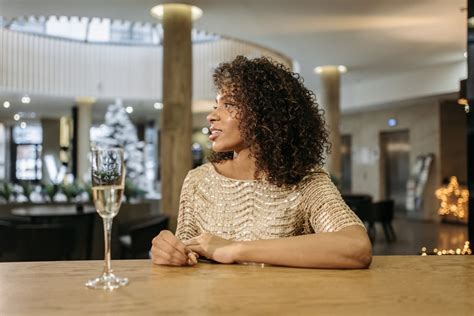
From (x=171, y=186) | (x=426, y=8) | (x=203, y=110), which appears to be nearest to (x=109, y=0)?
(x=171, y=186)

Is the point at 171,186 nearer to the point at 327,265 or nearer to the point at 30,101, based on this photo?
→ the point at 327,265

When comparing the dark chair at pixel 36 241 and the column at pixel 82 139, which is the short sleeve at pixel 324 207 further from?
the column at pixel 82 139

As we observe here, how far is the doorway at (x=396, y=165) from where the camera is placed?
14500 mm

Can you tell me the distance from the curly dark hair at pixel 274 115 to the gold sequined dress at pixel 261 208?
0.21ft

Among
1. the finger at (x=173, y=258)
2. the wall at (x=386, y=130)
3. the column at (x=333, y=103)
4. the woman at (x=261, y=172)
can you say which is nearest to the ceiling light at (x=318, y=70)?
the column at (x=333, y=103)

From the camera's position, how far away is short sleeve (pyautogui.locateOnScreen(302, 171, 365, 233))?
1512 millimetres

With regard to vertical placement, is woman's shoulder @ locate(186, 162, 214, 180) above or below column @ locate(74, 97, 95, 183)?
below

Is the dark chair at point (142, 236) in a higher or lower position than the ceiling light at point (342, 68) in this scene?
lower

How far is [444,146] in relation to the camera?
13008mm

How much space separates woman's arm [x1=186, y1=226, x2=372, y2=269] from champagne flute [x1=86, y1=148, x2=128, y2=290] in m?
0.35

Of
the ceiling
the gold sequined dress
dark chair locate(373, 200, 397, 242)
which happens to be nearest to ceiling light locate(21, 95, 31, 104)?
the ceiling

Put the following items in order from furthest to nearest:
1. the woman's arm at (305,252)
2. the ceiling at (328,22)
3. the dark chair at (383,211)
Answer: the dark chair at (383,211) → the ceiling at (328,22) → the woman's arm at (305,252)

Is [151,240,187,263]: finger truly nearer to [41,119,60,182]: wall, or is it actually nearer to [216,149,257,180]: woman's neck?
[216,149,257,180]: woman's neck

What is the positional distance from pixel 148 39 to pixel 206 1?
26.8 feet
